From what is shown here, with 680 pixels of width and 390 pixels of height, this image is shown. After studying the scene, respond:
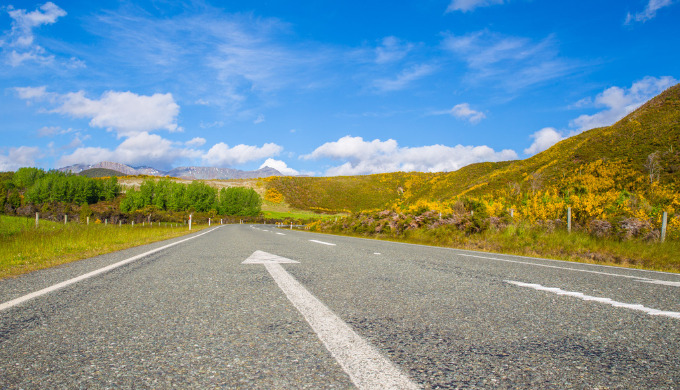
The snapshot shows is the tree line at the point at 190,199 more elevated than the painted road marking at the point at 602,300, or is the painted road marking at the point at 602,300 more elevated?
Result: the tree line at the point at 190,199

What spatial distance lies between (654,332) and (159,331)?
3422 millimetres

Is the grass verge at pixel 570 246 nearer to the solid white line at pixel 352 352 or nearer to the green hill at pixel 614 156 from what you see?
the green hill at pixel 614 156

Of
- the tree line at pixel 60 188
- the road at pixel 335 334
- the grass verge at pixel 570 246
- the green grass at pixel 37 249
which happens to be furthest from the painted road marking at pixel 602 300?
the tree line at pixel 60 188

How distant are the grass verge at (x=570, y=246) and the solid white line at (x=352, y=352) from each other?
8892mm

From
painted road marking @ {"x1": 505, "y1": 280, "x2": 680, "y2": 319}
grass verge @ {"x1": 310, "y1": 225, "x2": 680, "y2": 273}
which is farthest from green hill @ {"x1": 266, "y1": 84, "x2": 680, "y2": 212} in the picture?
painted road marking @ {"x1": 505, "y1": 280, "x2": 680, "y2": 319}

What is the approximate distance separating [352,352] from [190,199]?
99471 millimetres

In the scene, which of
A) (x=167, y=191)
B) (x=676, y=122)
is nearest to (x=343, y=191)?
(x=167, y=191)

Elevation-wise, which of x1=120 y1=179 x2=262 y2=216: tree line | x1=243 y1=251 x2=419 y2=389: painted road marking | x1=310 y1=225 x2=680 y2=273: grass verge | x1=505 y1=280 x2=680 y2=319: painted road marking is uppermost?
x1=120 y1=179 x2=262 y2=216: tree line

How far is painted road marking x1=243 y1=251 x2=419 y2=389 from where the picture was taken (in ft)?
Answer: 5.25

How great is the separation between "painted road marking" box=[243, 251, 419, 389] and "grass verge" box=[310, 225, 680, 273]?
8880 millimetres

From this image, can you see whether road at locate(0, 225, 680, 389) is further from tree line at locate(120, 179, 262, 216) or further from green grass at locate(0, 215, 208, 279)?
tree line at locate(120, 179, 262, 216)

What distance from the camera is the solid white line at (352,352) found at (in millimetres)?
1599

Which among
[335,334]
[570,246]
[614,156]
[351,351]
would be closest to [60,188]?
[570,246]

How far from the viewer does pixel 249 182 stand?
123 metres
